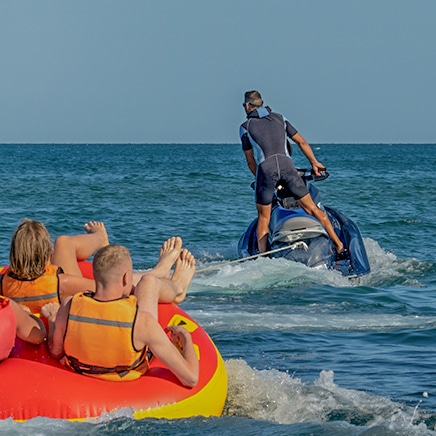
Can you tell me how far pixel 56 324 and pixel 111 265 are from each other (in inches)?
21.6

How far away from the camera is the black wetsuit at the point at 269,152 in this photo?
10.0 m

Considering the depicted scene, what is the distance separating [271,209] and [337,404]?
16.4ft

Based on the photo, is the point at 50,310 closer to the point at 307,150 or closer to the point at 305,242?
the point at 305,242

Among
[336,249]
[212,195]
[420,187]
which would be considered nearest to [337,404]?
[336,249]

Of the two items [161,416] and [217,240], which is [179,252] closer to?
[161,416]

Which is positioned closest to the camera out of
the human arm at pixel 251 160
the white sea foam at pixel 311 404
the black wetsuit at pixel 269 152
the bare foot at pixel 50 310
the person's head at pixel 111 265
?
the person's head at pixel 111 265

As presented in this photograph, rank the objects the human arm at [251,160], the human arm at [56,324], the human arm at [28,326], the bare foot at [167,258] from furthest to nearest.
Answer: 1. the human arm at [251,160]
2. the bare foot at [167,258]
3. the human arm at [28,326]
4. the human arm at [56,324]

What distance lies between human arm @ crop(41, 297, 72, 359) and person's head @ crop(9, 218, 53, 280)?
21cm

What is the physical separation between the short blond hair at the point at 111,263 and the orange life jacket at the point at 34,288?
61cm

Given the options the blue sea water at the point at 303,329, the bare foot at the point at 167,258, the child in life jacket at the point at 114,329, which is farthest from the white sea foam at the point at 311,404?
the bare foot at the point at 167,258

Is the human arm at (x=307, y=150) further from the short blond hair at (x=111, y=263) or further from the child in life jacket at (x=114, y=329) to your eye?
the short blond hair at (x=111, y=263)

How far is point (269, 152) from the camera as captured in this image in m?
10.0

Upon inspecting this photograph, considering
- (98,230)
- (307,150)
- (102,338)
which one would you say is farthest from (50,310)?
(307,150)
